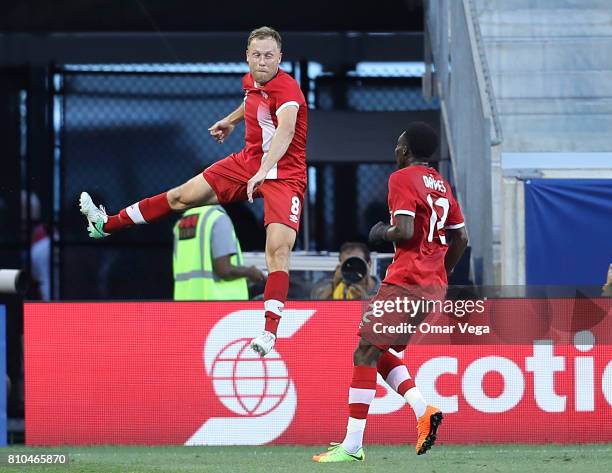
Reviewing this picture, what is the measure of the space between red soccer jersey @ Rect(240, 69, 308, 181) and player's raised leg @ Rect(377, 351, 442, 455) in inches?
47.0

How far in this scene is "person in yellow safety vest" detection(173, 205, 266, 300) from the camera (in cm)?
1089

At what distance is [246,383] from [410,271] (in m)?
2.59

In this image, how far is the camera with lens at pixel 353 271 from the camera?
1157 cm

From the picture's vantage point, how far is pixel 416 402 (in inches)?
338

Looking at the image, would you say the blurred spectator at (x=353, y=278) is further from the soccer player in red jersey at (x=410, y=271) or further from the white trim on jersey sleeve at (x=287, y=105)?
the white trim on jersey sleeve at (x=287, y=105)

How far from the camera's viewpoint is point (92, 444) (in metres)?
10.9

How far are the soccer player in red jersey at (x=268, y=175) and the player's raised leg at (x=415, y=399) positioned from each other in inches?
28.8

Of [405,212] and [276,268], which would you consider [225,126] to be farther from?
[405,212]

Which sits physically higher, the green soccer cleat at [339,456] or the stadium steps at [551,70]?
the stadium steps at [551,70]

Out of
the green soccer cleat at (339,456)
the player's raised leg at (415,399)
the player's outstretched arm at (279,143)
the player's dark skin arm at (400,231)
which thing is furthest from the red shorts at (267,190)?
the green soccer cleat at (339,456)

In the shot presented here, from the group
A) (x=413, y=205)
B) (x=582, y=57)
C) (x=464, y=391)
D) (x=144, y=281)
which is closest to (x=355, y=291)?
(x=464, y=391)

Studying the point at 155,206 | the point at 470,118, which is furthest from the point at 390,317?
the point at 470,118

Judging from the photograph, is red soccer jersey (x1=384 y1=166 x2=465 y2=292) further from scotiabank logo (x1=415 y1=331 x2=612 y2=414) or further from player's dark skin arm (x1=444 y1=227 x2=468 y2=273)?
scotiabank logo (x1=415 y1=331 x2=612 y2=414)

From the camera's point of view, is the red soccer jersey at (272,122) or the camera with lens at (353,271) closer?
the red soccer jersey at (272,122)
